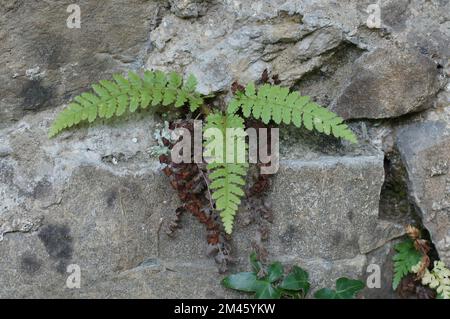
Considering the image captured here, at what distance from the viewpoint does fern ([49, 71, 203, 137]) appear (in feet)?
9.57

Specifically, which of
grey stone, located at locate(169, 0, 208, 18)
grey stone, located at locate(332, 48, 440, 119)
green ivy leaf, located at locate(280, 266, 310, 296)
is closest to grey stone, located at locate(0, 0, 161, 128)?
grey stone, located at locate(169, 0, 208, 18)

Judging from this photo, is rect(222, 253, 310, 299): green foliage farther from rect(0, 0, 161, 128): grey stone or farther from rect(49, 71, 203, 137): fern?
rect(0, 0, 161, 128): grey stone

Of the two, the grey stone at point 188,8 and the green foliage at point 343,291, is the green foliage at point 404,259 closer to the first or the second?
the green foliage at point 343,291

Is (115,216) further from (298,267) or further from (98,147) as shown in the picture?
(298,267)

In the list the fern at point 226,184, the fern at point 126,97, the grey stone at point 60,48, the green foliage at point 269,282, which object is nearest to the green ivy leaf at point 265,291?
the green foliage at point 269,282

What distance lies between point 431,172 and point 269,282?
1.11 m

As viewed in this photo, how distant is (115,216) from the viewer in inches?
121

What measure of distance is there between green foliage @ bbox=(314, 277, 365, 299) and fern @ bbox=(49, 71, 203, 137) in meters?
1.26

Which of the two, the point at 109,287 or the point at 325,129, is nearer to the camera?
the point at 325,129

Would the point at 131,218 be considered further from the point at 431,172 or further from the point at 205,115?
the point at 431,172

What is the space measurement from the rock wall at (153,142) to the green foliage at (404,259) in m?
0.16

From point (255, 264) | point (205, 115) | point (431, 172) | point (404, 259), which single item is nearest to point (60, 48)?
point (205, 115)
